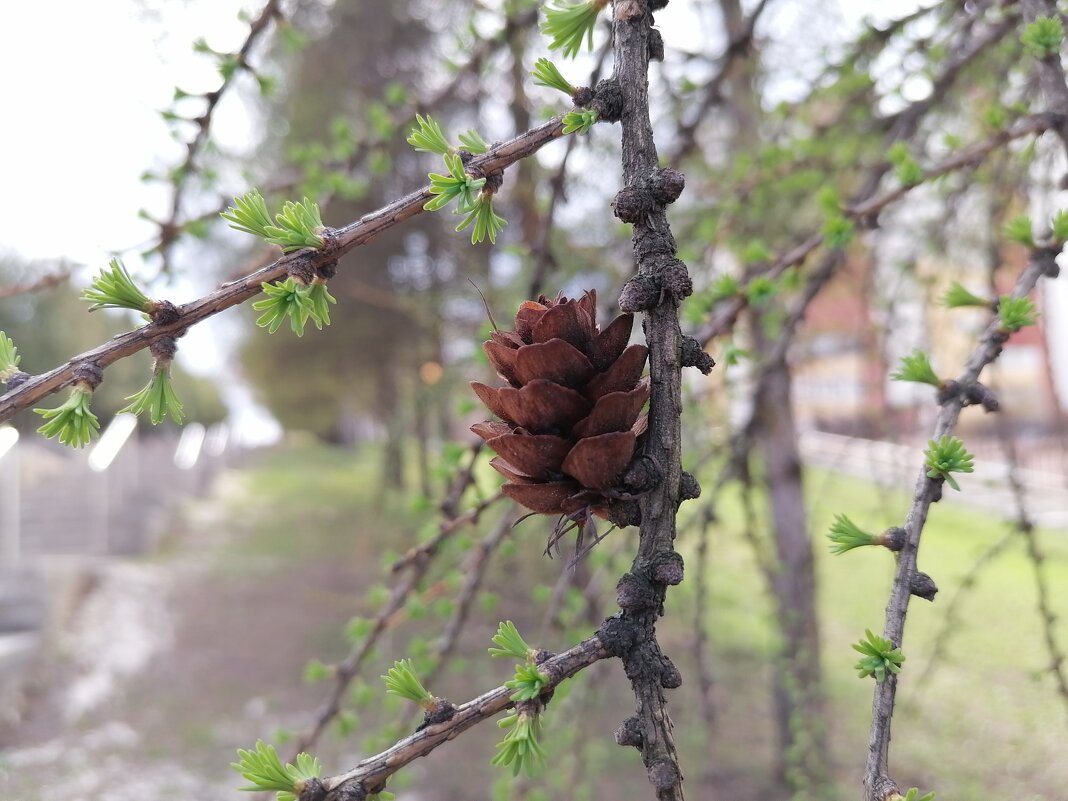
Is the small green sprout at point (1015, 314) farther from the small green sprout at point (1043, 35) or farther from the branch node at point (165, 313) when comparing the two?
the branch node at point (165, 313)

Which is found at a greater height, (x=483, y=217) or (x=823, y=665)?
(x=823, y=665)

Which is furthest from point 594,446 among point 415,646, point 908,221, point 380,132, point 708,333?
point 908,221

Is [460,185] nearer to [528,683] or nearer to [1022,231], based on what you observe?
[528,683]

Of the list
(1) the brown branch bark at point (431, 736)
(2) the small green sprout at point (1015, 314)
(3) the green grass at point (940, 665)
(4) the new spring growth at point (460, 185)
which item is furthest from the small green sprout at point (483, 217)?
(3) the green grass at point (940, 665)

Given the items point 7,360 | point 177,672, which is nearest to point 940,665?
point 7,360

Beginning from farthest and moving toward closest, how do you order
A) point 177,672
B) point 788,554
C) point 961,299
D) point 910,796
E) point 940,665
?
1. point 177,672
2. point 788,554
3. point 940,665
4. point 961,299
5. point 910,796

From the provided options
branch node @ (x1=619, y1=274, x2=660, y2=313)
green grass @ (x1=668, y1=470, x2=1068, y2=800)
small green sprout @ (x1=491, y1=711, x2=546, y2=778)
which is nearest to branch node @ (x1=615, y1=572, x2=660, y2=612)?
small green sprout @ (x1=491, y1=711, x2=546, y2=778)

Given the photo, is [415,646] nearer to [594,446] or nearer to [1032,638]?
[594,446]
